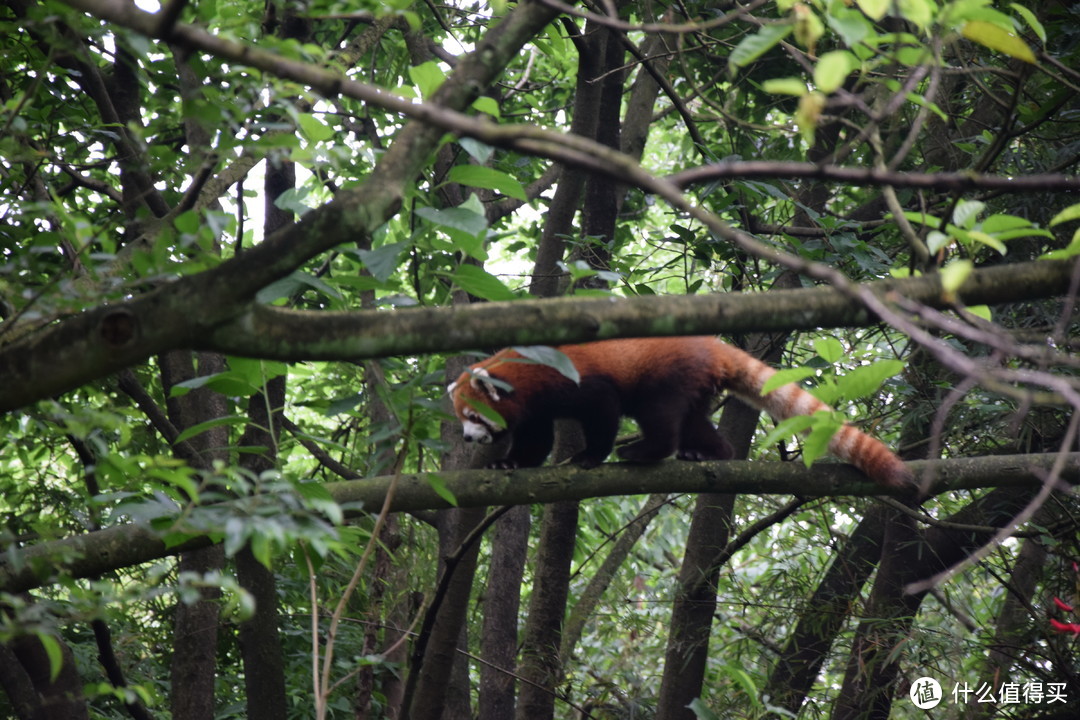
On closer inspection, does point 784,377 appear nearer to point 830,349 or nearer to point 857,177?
point 830,349

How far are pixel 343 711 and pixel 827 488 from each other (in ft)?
9.04

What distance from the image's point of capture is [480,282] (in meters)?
2.08

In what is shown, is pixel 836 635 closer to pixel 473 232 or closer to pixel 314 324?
pixel 473 232

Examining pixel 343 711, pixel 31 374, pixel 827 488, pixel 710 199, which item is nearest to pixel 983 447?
pixel 827 488

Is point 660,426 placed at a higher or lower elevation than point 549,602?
higher

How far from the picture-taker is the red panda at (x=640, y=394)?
4.27 metres

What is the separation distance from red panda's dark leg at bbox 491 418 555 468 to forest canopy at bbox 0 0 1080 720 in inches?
9.3

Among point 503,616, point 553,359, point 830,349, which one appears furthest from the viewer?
point 503,616

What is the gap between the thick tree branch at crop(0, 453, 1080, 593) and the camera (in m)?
2.82

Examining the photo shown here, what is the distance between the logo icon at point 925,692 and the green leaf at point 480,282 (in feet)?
9.78

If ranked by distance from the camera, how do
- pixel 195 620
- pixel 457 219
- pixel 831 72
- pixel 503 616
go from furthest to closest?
pixel 503 616 < pixel 195 620 < pixel 457 219 < pixel 831 72

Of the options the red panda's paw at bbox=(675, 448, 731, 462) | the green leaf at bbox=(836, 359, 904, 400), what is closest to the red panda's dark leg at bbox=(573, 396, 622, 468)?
the red panda's paw at bbox=(675, 448, 731, 462)

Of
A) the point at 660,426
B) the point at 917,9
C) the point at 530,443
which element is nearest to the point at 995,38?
the point at 917,9

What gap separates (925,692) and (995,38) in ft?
10.5
